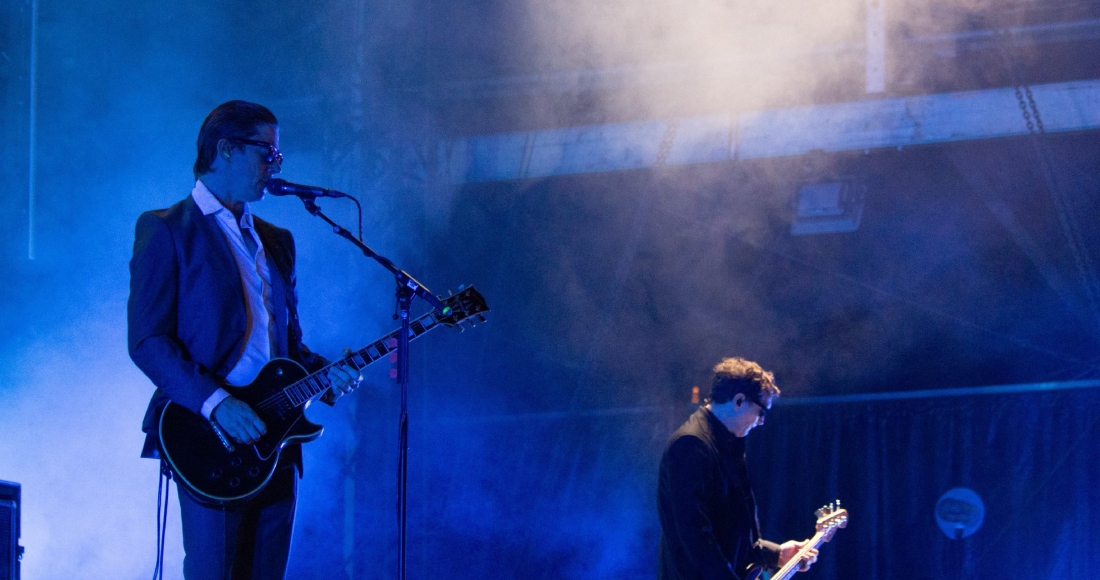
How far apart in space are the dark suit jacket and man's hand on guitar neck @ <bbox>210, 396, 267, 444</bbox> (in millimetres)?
52

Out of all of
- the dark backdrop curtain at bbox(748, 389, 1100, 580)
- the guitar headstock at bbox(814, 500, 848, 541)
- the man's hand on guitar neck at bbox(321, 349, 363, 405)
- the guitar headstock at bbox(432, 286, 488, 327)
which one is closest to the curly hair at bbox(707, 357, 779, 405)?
the guitar headstock at bbox(814, 500, 848, 541)

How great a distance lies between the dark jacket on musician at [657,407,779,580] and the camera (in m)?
3.21

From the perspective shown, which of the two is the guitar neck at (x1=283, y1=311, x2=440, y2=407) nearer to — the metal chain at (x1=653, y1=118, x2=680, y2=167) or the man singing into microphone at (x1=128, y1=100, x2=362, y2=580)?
the man singing into microphone at (x1=128, y1=100, x2=362, y2=580)

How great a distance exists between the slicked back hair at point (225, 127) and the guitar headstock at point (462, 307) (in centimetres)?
76

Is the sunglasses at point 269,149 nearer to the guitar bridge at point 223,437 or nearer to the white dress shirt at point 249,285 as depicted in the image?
the white dress shirt at point 249,285

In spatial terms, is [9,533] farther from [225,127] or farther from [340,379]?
[225,127]

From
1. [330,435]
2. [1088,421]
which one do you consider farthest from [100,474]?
[1088,421]

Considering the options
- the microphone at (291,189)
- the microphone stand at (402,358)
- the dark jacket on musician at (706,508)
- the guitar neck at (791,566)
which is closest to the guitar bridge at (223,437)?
the microphone stand at (402,358)

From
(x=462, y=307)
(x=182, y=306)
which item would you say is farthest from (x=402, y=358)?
(x=182, y=306)

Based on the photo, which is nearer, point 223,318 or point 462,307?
point 223,318

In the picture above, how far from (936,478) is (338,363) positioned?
11.9 feet

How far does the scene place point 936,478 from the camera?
15.5 feet

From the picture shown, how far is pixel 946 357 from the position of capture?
15.9ft

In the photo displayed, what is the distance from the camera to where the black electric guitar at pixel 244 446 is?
7.15ft
